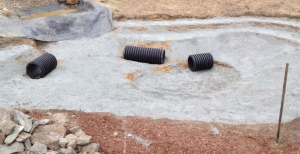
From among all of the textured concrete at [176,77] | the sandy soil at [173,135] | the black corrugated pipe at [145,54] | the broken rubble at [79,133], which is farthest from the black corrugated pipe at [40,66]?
the broken rubble at [79,133]

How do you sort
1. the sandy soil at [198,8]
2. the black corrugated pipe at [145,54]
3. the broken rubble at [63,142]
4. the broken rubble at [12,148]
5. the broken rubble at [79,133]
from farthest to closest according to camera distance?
1. the sandy soil at [198,8]
2. the black corrugated pipe at [145,54]
3. the broken rubble at [79,133]
4. the broken rubble at [63,142]
5. the broken rubble at [12,148]

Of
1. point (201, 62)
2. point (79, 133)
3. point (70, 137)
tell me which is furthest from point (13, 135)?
point (201, 62)

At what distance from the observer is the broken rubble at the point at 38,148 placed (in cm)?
748

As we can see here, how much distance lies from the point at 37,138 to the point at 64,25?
368 inches

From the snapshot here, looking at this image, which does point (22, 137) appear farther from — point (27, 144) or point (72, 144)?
point (72, 144)

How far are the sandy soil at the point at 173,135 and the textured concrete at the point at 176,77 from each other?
47 cm

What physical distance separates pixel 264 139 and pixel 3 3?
54.7 ft

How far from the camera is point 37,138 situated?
25.8ft

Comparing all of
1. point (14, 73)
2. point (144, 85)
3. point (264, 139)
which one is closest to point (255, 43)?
point (144, 85)

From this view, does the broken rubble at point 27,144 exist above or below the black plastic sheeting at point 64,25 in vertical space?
below

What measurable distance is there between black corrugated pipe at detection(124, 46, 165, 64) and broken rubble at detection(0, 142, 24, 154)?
7980mm

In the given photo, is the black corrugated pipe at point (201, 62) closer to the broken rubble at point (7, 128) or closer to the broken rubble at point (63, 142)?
the broken rubble at point (63, 142)

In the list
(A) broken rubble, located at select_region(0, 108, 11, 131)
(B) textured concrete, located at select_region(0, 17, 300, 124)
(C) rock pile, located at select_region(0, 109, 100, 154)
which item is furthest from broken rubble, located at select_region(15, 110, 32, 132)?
(B) textured concrete, located at select_region(0, 17, 300, 124)

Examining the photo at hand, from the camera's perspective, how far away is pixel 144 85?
1284 centimetres
